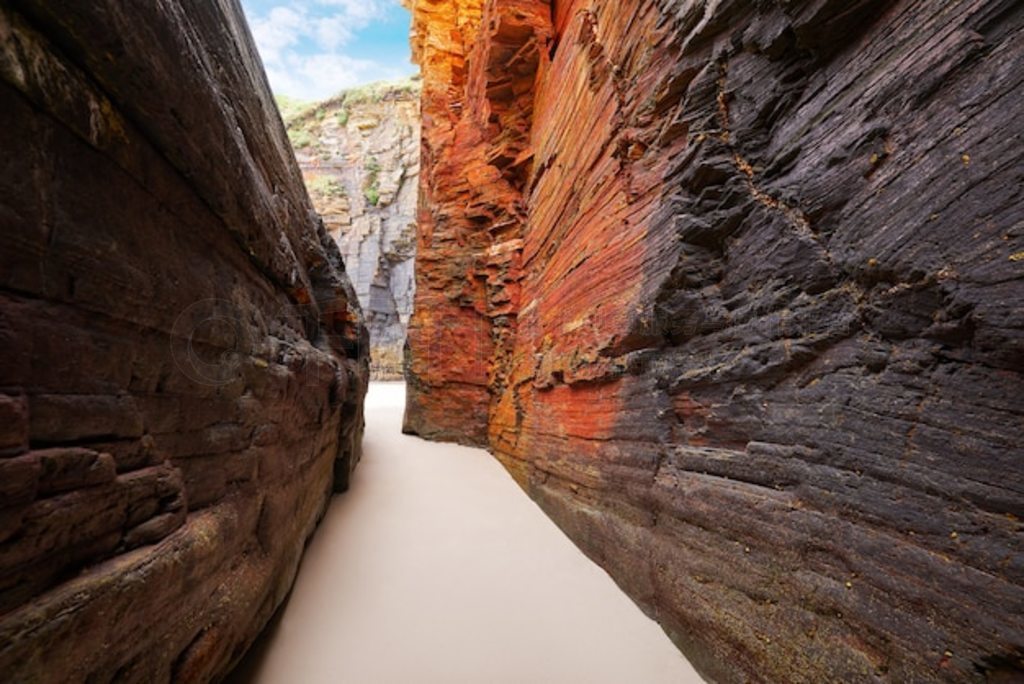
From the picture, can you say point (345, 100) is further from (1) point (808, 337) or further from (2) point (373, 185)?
(1) point (808, 337)

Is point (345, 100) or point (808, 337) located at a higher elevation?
point (345, 100)

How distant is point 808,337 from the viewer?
7.61ft

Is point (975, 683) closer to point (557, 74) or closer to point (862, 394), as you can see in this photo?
point (862, 394)

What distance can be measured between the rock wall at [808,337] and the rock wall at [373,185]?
2600 cm

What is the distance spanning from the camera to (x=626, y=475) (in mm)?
3781

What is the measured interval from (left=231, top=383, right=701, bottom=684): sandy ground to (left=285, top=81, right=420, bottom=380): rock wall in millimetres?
23771

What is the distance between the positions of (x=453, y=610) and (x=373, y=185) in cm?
3809

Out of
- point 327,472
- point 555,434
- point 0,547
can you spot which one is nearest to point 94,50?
point 0,547

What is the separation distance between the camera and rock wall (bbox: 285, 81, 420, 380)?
1237 inches

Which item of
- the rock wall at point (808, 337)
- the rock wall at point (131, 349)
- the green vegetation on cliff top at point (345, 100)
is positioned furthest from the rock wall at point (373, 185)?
the rock wall at point (131, 349)

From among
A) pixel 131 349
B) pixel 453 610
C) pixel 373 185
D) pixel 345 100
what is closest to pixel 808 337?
pixel 131 349

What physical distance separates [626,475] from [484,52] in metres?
10.3

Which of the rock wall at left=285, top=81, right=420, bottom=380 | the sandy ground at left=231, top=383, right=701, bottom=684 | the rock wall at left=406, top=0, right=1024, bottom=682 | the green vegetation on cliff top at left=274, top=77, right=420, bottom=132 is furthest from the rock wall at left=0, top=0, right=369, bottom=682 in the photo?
the green vegetation on cliff top at left=274, top=77, right=420, bottom=132

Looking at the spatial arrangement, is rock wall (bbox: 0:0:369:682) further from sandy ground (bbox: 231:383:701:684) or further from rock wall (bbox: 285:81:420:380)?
rock wall (bbox: 285:81:420:380)
